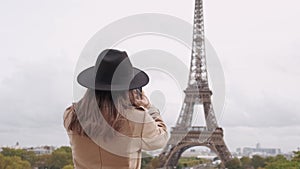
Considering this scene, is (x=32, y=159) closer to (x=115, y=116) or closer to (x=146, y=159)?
(x=146, y=159)

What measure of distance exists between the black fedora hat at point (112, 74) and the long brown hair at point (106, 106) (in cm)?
2

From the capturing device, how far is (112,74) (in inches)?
43.6

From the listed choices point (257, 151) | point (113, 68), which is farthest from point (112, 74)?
point (257, 151)

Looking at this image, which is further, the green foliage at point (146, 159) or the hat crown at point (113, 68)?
the green foliage at point (146, 159)

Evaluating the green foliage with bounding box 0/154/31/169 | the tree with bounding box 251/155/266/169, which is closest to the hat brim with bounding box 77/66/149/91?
the green foliage with bounding box 0/154/31/169

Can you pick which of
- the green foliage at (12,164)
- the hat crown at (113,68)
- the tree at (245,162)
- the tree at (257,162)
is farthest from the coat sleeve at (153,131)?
the tree at (257,162)

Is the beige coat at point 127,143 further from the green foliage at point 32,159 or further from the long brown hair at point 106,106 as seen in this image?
the green foliage at point 32,159

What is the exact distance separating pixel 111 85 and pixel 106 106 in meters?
0.05

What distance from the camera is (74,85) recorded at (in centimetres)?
116

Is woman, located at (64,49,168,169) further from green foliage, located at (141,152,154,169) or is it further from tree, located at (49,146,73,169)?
tree, located at (49,146,73,169)

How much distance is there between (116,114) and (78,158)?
0.53 ft

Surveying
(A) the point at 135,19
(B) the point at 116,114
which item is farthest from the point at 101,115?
(A) the point at 135,19

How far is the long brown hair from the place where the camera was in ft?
3.55

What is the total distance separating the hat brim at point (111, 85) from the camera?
107 centimetres
